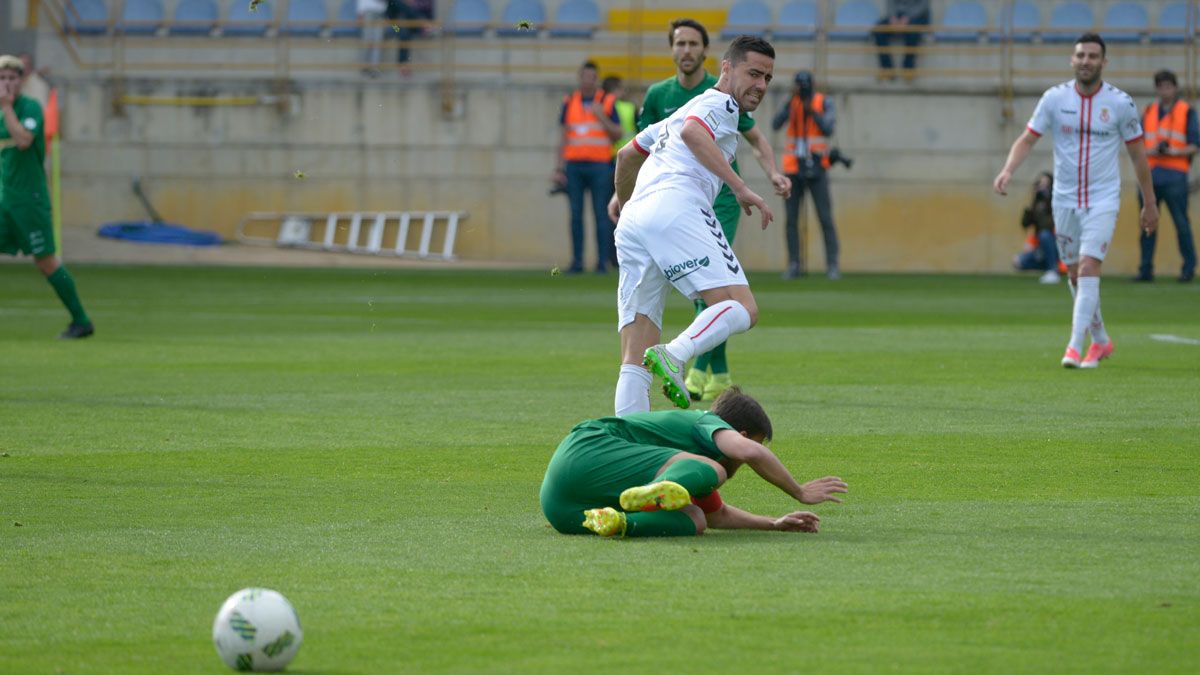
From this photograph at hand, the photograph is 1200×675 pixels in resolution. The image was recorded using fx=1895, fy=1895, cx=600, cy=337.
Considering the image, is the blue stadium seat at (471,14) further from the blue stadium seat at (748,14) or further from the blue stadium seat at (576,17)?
the blue stadium seat at (748,14)

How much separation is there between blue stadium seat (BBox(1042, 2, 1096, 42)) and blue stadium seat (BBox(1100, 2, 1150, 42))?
29cm

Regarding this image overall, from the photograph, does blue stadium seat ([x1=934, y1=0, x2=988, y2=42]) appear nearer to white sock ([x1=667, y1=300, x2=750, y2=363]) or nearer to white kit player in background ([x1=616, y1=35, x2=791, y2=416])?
white kit player in background ([x1=616, y1=35, x2=791, y2=416])

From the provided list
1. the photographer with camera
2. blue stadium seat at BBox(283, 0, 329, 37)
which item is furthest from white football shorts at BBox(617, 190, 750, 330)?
blue stadium seat at BBox(283, 0, 329, 37)

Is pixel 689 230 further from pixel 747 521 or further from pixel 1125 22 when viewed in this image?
pixel 1125 22

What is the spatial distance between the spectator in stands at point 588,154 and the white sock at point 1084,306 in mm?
13554

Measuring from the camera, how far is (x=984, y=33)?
3134 cm

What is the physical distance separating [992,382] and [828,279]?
13.8 m

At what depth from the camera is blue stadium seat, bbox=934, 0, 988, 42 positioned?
31422 millimetres

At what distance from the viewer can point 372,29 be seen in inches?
1222

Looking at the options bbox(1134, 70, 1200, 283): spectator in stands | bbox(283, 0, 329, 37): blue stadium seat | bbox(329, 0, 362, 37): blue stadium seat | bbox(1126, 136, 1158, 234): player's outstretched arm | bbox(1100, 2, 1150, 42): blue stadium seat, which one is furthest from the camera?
bbox(283, 0, 329, 37): blue stadium seat

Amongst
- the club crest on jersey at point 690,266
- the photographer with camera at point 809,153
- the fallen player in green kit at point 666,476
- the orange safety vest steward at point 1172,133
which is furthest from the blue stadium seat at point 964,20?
the fallen player in green kit at point 666,476

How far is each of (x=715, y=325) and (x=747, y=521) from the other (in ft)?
5.23

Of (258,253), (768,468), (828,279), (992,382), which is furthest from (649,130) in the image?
(258,253)

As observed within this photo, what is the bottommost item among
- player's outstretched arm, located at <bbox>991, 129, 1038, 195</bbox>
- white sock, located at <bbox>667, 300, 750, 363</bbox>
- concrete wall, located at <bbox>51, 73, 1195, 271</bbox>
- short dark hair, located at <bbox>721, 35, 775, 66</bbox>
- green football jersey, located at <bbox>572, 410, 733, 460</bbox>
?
concrete wall, located at <bbox>51, 73, 1195, 271</bbox>
